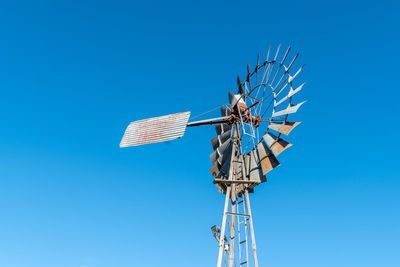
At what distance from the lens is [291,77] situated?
43.6 ft

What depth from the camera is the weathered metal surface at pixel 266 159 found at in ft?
39.7

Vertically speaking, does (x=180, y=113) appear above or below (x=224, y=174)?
above

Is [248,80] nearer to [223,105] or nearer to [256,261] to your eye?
[223,105]

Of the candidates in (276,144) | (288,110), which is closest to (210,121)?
(276,144)

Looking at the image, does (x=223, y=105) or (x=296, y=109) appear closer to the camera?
(x=296, y=109)

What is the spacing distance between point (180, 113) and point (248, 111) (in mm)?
2863

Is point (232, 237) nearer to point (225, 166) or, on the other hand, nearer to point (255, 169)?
point (255, 169)

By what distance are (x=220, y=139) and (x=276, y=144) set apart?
3.29 m

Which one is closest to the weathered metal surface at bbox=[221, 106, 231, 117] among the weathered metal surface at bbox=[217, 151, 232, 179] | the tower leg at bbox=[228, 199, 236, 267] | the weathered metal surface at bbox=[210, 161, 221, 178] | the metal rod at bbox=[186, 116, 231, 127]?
the metal rod at bbox=[186, 116, 231, 127]

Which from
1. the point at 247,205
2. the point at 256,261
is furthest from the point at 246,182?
the point at 256,261

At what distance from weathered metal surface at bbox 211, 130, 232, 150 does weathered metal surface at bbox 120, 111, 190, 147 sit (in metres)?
2.36

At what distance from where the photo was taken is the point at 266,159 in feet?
40.7

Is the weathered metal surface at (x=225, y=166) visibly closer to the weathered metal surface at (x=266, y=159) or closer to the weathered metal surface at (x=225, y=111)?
the weathered metal surface at (x=266, y=159)

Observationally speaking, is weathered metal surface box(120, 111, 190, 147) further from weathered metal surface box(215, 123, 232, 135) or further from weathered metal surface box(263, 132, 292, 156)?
weathered metal surface box(263, 132, 292, 156)
